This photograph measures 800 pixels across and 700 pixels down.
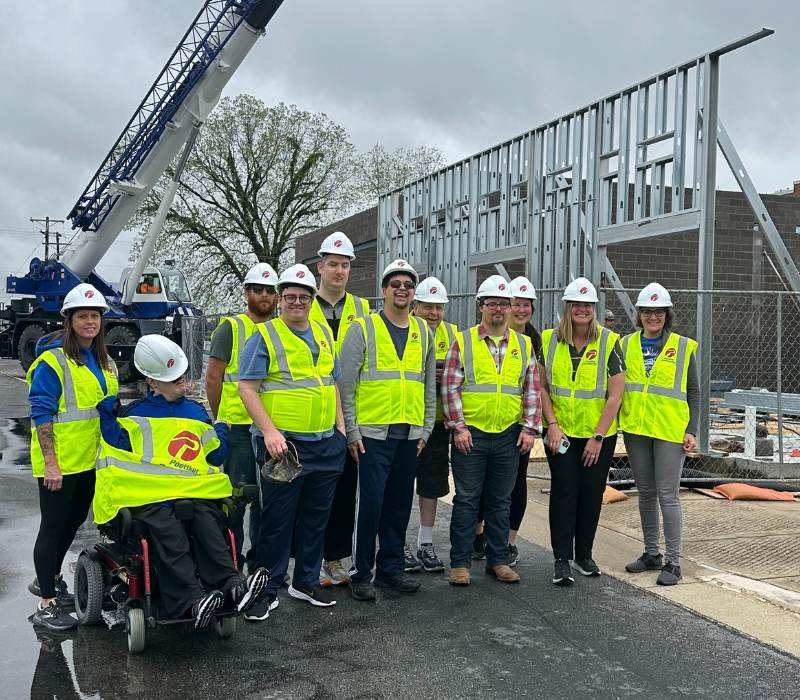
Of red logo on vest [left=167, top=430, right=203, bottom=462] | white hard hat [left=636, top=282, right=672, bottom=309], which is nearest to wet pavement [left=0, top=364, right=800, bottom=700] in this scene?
red logo on vest [left=167, top=430, right=203, bottom=462]

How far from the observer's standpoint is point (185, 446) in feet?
14.4

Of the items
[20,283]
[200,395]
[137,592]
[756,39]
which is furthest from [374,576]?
[20,283]

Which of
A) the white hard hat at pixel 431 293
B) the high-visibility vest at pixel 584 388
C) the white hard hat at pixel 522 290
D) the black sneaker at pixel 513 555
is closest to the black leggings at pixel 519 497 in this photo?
the black sneaker at pixel 513 555

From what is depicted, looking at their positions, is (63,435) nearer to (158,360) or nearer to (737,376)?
(158,360)

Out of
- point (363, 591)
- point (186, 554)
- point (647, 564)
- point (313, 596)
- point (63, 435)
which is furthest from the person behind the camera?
point (647, 564)

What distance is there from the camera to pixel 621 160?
34.1 ft

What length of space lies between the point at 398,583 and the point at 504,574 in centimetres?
70

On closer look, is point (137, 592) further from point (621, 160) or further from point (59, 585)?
point (621, 160)

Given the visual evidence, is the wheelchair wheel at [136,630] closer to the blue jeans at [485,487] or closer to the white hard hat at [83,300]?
the white hard hat at [83,300]

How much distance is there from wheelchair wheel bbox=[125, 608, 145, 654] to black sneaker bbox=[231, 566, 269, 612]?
17.4 inches

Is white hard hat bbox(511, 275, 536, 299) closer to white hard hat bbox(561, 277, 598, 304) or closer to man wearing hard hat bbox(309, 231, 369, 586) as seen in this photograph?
white hard hat bbox(561, 277, 598, 304)

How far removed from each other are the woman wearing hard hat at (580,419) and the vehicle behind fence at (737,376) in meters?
1.76

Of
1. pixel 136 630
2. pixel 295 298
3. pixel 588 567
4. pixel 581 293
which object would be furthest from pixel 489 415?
pixel 136 630

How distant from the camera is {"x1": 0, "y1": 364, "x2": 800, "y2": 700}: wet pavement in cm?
382
